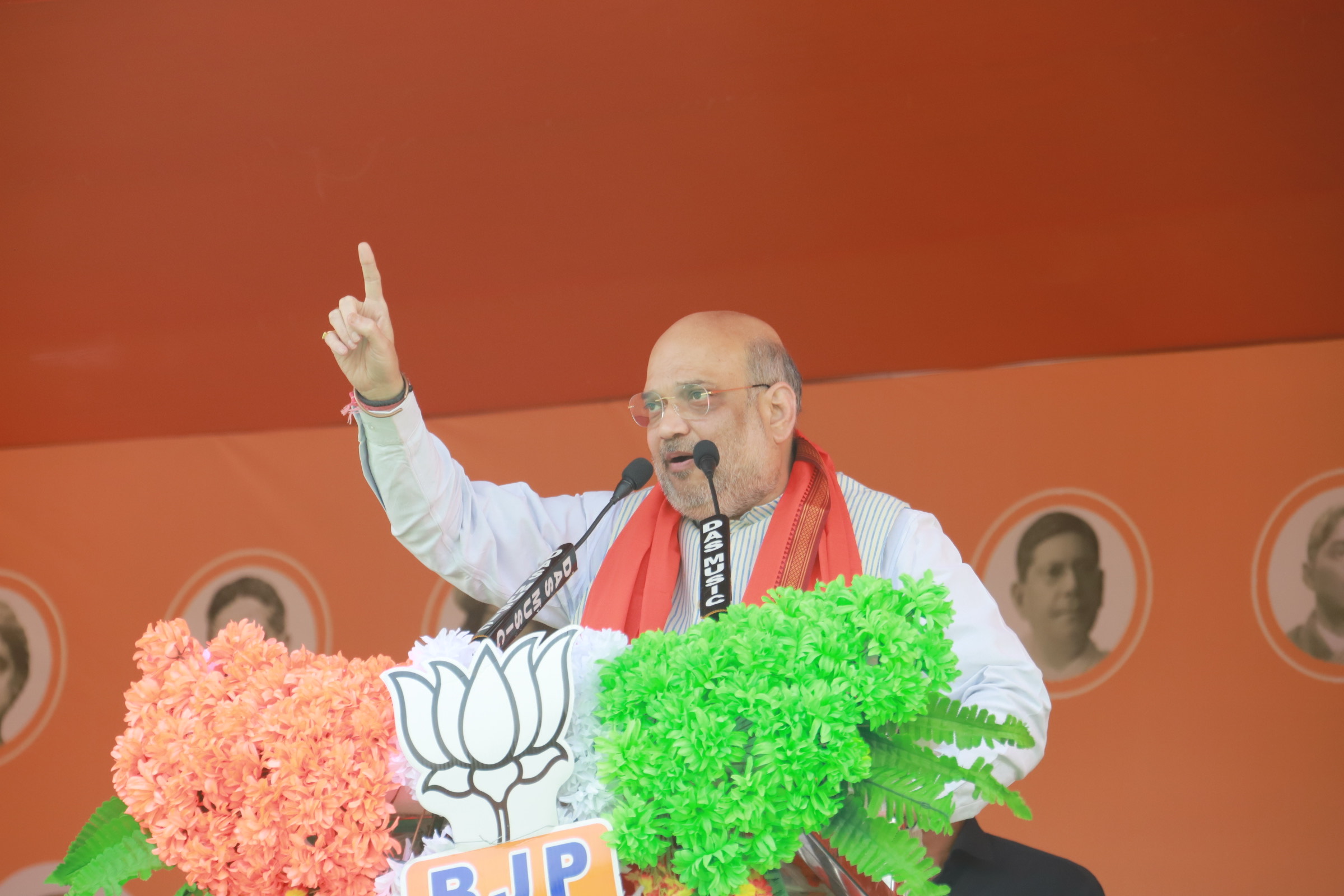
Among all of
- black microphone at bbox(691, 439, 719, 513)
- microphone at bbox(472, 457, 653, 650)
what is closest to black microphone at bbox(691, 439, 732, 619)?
black microphone at bbox(691, 439, 719, 513)

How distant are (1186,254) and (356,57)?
267cm

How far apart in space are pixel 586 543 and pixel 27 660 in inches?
81.4

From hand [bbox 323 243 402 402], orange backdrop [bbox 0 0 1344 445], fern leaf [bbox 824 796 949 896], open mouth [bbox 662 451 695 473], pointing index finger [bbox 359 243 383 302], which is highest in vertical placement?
orange backdrop [bbox 0 0 1344 445]

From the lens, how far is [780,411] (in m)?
2.44

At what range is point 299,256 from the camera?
360 centimetres

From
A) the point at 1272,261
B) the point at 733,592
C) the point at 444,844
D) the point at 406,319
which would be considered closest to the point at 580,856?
the point at 444,844

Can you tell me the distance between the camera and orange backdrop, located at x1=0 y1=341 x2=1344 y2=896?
363 centimetres

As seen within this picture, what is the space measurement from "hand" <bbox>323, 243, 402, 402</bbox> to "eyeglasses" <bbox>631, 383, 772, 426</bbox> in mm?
534

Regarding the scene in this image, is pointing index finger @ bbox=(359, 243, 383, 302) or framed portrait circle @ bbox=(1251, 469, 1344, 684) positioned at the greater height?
pointing index finger @ bbox=(359, 243, 383, 302)

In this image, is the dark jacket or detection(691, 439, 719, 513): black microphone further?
the dark jacket

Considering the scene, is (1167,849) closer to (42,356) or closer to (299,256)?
(299,256)

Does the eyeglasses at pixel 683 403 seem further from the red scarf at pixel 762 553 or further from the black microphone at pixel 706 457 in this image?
the black microphone at pixel 706 457

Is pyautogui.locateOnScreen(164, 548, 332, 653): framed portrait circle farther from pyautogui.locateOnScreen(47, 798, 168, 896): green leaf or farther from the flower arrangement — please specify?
the flower arrangement

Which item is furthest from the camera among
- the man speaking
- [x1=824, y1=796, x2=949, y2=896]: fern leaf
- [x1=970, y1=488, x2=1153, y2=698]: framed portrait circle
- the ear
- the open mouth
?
[x1=970, y1=488, x2=1153, y2=698]: framed portrait circle
